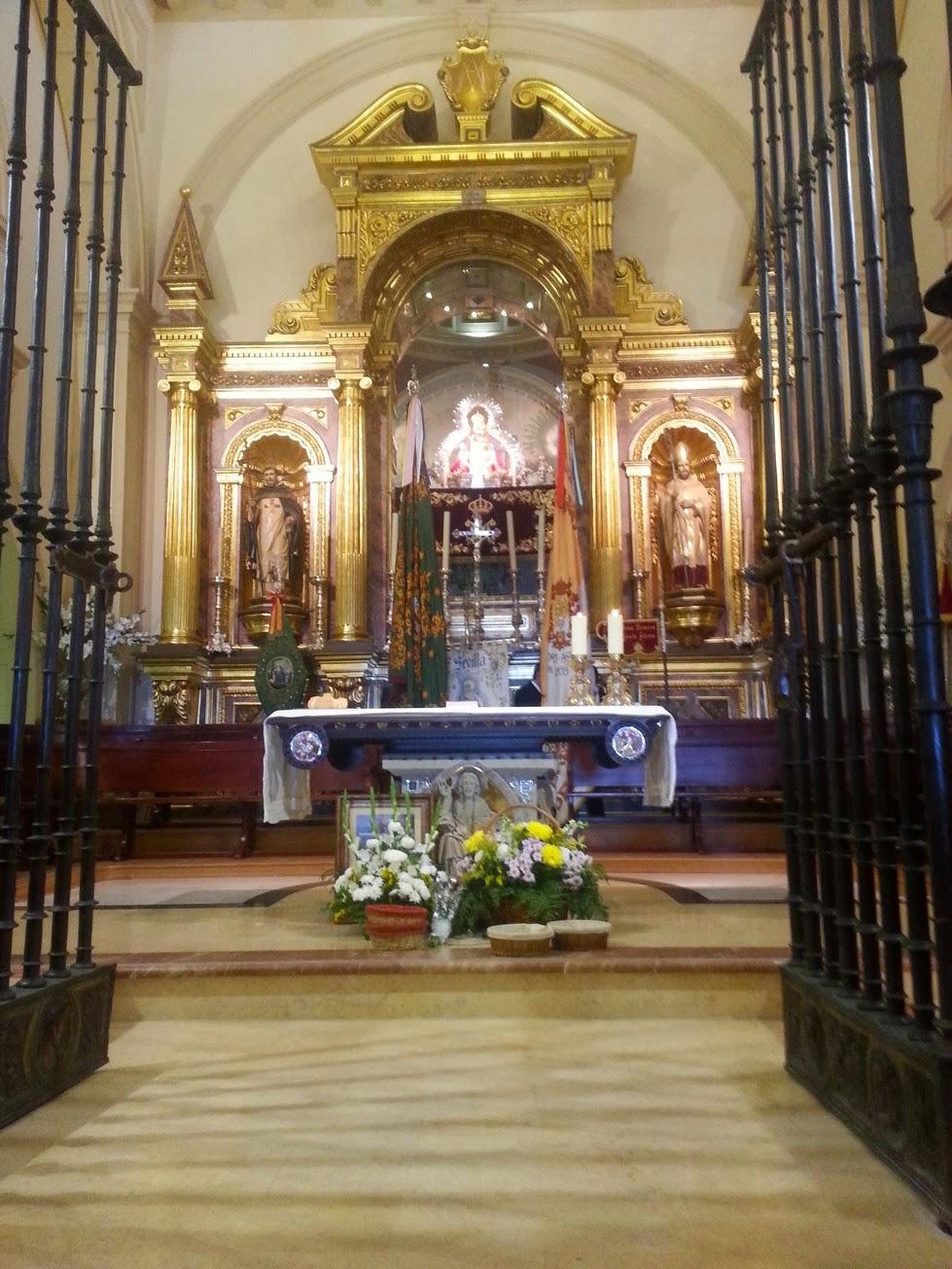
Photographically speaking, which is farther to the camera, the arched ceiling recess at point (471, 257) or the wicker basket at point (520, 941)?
the arched ceiling recess at point (471, 257)

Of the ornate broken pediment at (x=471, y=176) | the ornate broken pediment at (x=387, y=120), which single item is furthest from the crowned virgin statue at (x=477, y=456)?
the ornate broken pediment at (x=387, y=120)

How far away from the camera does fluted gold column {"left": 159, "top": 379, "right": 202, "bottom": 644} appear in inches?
397

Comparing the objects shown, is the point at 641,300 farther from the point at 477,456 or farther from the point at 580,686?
the point at 580,686

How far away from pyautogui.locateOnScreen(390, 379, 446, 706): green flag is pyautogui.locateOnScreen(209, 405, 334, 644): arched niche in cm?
254

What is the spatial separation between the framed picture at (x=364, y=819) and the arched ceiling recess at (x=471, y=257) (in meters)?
6.85

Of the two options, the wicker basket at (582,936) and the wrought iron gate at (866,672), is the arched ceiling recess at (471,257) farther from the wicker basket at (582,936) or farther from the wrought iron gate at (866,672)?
the wicker basket at (582,936)

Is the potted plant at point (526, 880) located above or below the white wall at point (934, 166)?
below

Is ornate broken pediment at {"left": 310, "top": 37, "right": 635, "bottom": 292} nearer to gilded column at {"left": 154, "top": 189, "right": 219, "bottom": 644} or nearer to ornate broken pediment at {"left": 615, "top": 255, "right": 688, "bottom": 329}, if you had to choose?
ornate broken pediment at {"left": 615, "top": 255, "right": 688, "bottom": 329}

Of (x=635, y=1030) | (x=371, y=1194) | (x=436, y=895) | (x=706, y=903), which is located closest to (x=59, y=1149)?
(x=371, y=1194)

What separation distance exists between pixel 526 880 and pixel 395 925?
0.61 m

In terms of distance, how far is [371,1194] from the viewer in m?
2.12

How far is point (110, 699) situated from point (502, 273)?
6.20m

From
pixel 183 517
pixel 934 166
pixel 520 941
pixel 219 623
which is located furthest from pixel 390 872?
pixel 934 166

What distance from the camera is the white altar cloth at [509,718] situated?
4.79 m
